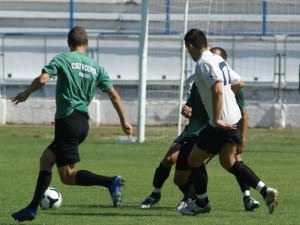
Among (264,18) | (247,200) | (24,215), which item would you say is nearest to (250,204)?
(247,200)

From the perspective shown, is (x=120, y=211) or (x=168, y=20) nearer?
(x=120, y=211)

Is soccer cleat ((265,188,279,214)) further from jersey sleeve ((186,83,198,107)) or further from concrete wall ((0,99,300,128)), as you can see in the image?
concrete wall ((0,99,300,128))

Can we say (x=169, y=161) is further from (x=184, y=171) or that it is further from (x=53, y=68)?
(x=53, y=68)

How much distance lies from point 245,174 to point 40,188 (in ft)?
7.26

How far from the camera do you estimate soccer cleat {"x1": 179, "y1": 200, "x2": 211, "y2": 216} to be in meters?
10.2

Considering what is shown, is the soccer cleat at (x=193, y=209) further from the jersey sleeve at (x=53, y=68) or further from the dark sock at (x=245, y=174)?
the jersey sleeve at (x=53, y=68)

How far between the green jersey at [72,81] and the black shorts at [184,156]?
1372 millimetres

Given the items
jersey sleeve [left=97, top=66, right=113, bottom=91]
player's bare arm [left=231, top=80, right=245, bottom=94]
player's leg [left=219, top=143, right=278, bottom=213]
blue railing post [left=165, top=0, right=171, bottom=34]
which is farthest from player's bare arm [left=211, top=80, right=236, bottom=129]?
blue railing post [left=165, top=0, right=171, bottom=34]

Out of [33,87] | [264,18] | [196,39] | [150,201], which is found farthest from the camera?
[264,18]

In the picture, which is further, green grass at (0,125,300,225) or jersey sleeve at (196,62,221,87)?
green grass at (0,125,300,225)

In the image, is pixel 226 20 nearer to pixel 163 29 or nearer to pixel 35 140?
pixel 163 29

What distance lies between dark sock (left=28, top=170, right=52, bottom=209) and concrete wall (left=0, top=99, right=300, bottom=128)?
59.1 feet

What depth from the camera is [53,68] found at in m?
9.62

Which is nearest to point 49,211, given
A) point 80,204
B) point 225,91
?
point 80,204
